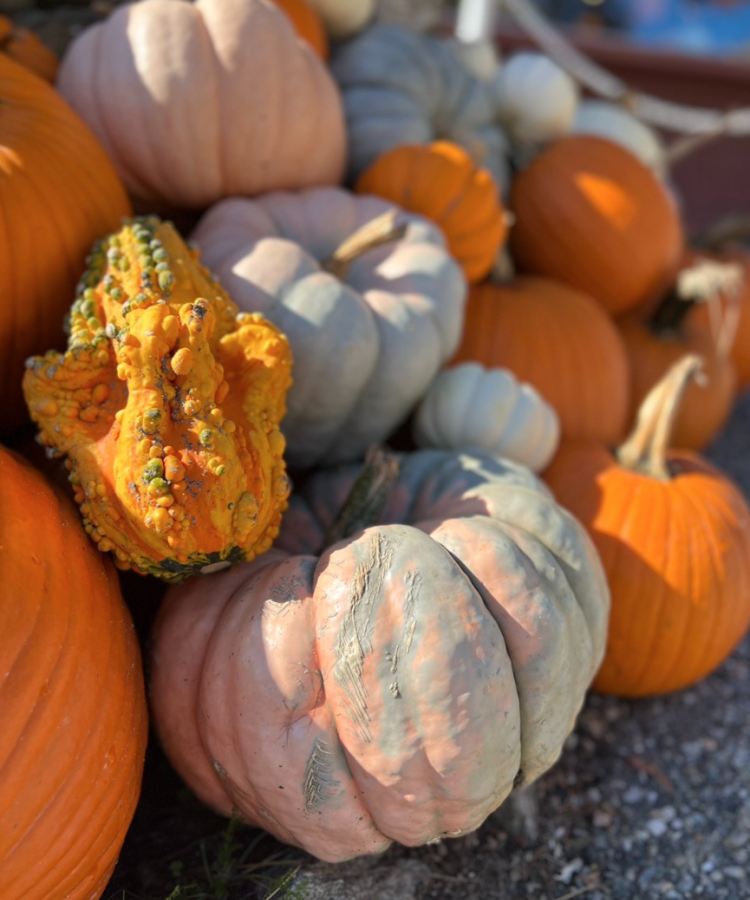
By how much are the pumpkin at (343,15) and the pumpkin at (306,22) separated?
100 mm

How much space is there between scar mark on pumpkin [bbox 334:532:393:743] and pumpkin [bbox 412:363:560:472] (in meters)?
0.81

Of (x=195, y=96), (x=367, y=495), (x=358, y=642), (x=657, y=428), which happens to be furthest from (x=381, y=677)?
(x=195, y=96)

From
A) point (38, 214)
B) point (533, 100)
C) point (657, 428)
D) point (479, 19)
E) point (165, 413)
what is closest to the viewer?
point (165, 413)

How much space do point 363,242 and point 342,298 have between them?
191mm

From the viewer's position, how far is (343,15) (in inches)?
122

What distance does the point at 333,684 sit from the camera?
142 cm

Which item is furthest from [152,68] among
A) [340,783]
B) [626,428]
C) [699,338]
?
[699,338]

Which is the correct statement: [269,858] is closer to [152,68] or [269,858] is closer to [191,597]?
[191,597]

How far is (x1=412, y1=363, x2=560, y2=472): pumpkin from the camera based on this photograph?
2.20 meters

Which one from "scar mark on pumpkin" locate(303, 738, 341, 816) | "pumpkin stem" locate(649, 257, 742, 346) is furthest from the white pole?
"scar mark on pumpkin" locate(303, 738, 341, 816)

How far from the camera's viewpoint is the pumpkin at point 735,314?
3688mm

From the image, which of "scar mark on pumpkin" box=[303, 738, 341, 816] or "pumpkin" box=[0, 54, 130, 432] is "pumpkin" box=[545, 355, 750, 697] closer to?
"scar mark on pumpkin" box=[303, 738, 341, 816]

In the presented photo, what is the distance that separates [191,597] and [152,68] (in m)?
1.36

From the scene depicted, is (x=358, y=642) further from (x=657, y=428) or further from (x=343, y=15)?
(x=343, y=15)
